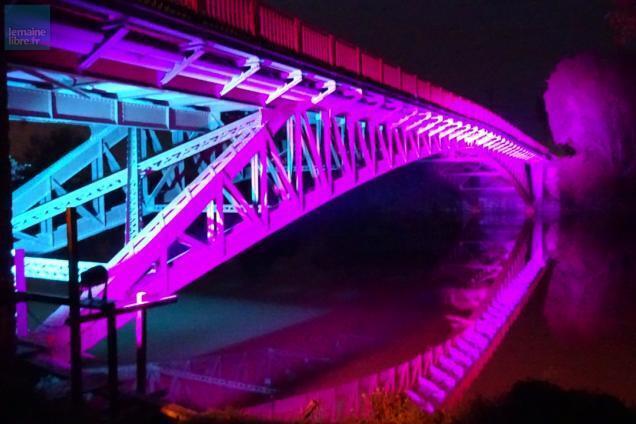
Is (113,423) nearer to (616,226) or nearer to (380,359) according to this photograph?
(380,359)

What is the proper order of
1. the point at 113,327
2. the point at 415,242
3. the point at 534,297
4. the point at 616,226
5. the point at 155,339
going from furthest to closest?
the point at 616,226 → the point at 415,242 → the point at 534,297 → the point at 155,339 → the point at 113,327

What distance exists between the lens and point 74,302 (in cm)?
536

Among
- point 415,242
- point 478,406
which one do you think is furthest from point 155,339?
point 415,242

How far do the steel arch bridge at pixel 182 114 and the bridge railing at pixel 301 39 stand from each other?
0.11ft

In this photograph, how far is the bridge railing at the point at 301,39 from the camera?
855 centimetres

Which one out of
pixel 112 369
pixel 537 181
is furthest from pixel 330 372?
pixel 537 181

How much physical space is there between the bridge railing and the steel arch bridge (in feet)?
0.11

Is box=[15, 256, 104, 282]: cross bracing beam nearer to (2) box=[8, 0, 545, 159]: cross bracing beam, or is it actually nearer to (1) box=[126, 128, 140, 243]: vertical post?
(1) box=[126, 128, 140, 243]: vertical post

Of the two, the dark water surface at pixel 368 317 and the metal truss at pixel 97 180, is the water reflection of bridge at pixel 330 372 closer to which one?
the dark water surface at pixel 368 317

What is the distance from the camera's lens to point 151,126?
34.9ft

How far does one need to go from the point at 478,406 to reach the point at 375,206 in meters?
39.2

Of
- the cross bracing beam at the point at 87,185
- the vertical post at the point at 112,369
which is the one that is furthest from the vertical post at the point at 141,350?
the cross bracing beam at the point at 87,185

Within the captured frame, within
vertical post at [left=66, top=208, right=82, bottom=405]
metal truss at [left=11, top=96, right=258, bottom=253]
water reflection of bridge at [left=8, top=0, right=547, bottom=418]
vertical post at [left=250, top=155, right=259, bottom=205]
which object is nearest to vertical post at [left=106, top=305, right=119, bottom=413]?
vertical post at [left=66, top=208, right=82, bottom=405]

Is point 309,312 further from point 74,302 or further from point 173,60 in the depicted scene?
point 74,302
